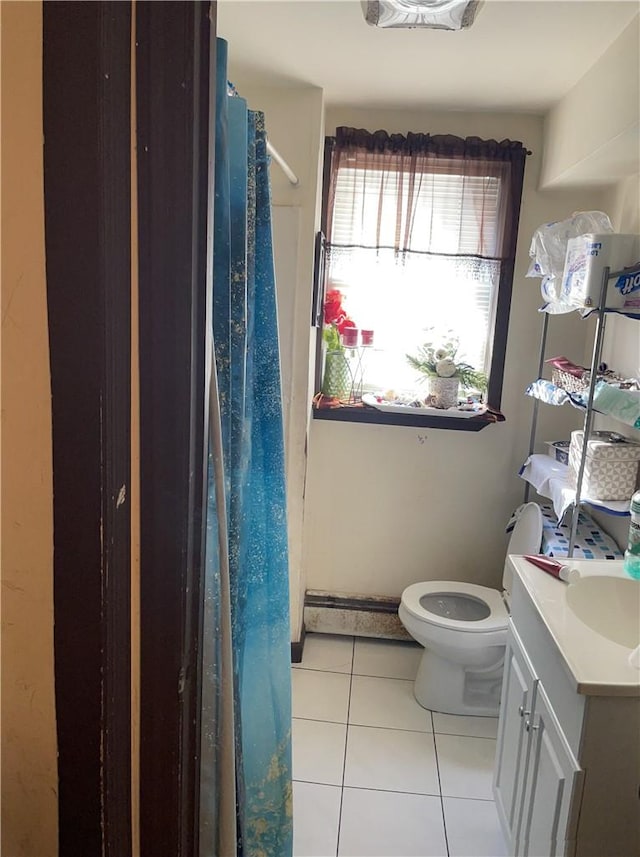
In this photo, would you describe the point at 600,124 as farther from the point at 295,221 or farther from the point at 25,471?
the point at 25,471

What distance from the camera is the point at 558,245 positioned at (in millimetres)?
2262

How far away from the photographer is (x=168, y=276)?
771mm

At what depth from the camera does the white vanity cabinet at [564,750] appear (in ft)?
4.21

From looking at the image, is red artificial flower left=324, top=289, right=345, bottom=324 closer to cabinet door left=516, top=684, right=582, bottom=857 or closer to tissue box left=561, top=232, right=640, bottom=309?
tissue box left=561, top=232, right=640, bottom=309

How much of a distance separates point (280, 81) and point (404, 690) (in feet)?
7.68

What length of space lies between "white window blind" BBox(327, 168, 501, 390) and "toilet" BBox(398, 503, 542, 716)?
2.68 ft

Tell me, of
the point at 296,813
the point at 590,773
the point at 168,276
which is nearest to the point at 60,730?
the point at 168,276

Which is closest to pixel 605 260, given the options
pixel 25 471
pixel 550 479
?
pixel 550 479

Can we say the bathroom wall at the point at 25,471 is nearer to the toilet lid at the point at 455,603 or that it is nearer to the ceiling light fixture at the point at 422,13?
the ceiling light fixture at the point at 422,13

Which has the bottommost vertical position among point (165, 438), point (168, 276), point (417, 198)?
point (165, 438)

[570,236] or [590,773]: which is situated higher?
[570,236]

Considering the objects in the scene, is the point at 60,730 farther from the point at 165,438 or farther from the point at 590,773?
the point at 590,773

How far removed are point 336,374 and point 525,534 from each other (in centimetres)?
101

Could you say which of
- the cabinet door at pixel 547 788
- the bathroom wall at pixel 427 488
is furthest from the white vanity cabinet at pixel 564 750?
the bathroom wall at pixel 427 488
